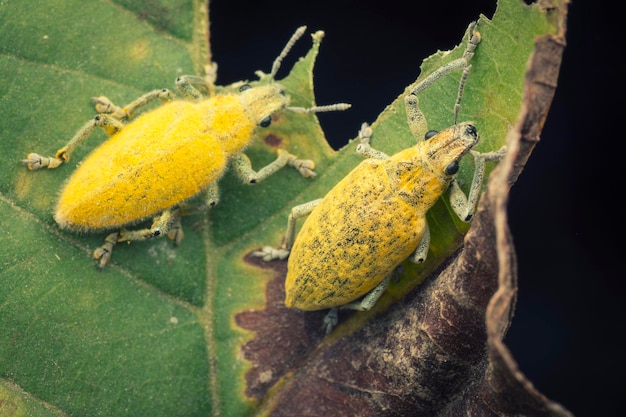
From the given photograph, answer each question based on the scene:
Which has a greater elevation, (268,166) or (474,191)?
(474,191)

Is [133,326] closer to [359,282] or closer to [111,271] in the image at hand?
[111,271]

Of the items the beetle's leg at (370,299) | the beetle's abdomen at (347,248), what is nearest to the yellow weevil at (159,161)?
the beetle's abdomen at (347,248)

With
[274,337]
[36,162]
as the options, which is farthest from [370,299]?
[36,162]

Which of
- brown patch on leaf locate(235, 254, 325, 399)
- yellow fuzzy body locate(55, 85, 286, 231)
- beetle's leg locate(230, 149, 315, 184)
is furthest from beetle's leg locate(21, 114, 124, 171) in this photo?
brown patch on leaf locate(235, 254, 325, 399)

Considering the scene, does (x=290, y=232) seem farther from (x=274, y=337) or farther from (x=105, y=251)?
(x=105, y=251)

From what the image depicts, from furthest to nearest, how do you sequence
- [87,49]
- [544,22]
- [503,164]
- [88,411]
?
[87,49], [88,411], [544,22], [503,164]

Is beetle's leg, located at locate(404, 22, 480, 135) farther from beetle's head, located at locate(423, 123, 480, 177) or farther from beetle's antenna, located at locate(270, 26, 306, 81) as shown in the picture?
beetle's antenna, located at locate(270, 26, 306, 81)

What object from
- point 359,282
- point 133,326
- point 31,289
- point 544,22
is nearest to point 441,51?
point 544,22
